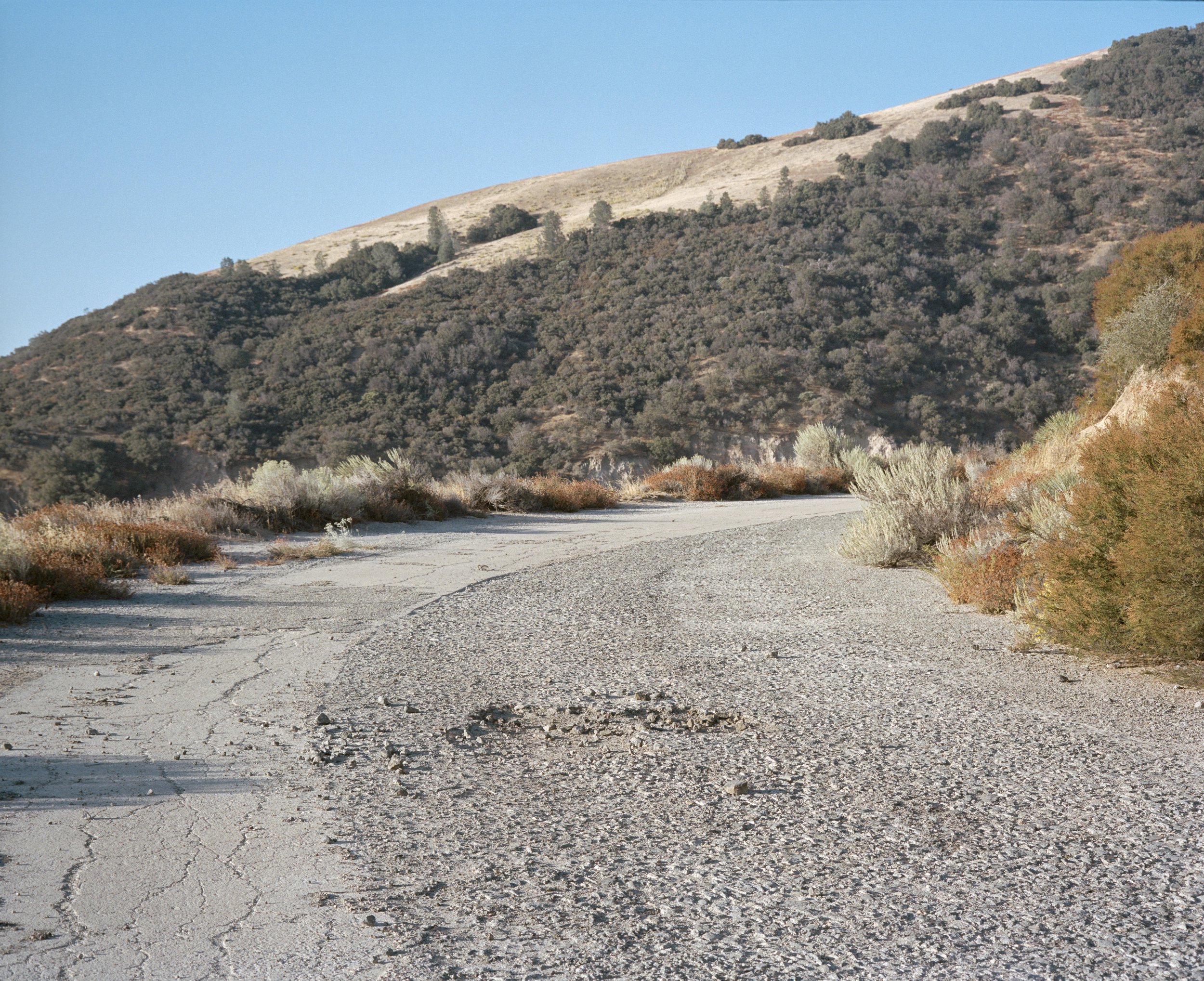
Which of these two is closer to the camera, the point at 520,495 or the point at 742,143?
the point at 520,495

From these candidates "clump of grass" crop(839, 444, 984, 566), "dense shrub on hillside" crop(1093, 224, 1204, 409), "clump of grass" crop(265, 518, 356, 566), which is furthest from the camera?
"dense shrub on hillside" crop(1093, 224, 1204, 409)

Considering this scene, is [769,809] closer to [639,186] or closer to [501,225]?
[501,225]

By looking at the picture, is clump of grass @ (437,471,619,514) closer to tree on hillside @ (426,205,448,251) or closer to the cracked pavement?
the cracked pavement

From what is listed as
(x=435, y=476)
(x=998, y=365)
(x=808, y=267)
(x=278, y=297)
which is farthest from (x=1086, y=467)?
(x=278, y=297)

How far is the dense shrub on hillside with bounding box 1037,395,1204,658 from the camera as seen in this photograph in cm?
475

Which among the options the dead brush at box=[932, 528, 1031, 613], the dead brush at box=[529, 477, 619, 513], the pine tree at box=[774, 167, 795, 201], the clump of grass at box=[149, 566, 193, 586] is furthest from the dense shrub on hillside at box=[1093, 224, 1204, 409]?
the pine tree at box=[774, 167, 795, 201]

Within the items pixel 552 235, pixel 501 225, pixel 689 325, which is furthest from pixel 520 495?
pixel 501 225

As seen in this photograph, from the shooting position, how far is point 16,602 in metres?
7.07

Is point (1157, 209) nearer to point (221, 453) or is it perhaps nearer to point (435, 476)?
point (435, 476)

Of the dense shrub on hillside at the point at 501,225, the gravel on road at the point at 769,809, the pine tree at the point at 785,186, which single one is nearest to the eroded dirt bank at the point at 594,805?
the gravel on road at the point at 769,809

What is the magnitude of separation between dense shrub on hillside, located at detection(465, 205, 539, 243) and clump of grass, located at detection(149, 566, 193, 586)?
164 feet

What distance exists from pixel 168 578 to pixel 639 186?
60.8m

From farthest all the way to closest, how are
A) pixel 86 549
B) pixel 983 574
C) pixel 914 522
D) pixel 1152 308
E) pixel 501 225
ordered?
pixel 501 225 → pixel 1152 308 → pixel 914 522 → pixel 86 549 → pixel 983 574

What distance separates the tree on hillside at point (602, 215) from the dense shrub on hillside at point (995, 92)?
77.2ft
